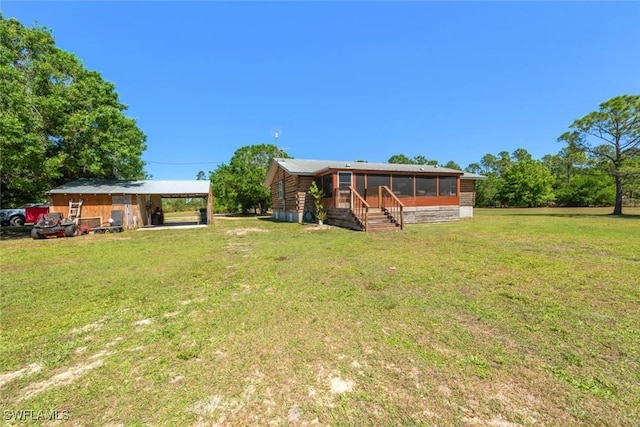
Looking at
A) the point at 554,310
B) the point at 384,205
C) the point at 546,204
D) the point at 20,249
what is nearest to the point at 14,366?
the point at 554,310

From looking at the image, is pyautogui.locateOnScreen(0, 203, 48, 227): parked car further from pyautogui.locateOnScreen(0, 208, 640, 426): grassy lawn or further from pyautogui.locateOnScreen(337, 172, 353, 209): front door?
pyautogui.locateOnScreen(337, 172, 353, 209): front door

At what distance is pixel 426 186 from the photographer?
51.2ft

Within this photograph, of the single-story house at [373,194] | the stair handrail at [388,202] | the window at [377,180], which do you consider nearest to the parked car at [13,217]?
the single-story house at [373,194]

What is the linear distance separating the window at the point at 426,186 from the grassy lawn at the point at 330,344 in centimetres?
1011

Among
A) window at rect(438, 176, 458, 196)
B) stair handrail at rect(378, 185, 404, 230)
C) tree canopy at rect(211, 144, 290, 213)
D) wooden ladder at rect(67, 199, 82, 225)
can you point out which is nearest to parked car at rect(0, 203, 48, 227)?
wooden ladder at rect(67, 199, 82, 225)

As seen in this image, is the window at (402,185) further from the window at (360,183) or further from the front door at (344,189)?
the front door at (344,189)

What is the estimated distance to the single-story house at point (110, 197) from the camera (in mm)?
13570

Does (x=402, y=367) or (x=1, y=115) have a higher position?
(x=1, y=115)

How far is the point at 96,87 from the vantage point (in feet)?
43.5

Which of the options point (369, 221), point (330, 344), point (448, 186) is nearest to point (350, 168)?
point (369, 221)

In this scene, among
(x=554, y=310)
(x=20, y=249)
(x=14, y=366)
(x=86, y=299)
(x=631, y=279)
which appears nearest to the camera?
(x=14, y=366)

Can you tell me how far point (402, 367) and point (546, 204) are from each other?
51.1 meters

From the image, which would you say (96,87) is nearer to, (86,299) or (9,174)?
(9,174)

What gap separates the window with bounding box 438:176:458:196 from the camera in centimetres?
1600
